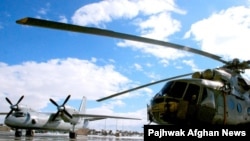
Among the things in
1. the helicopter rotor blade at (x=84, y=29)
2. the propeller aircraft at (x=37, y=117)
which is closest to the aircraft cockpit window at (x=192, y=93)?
the helicopter rotor blade at (x=84, y=29)

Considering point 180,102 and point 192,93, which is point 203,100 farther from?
point 180,102

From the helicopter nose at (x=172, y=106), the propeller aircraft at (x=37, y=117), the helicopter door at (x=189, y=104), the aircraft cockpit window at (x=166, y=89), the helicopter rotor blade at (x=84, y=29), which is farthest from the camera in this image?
the propeller aircraft at (x=37, y=117)

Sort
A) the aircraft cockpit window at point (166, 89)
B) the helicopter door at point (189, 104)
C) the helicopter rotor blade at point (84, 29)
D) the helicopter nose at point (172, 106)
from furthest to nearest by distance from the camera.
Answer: the aircraft cockpit window at point (166, 89)
the helicopter door at point (189, 104)
the helicopter nose at point (172, 106)
the helicopter rotor blade at point (84, 29)

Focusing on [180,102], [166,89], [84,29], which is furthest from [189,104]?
[84,29]

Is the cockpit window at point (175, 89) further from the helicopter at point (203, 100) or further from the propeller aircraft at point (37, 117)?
the propeller aircraft at point (37, 117)

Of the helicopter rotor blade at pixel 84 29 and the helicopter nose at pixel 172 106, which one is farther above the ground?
the helicopter rotor blade at pixel 84 29

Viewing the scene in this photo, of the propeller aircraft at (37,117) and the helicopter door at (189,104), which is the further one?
the propeller aircraft at (37,117)

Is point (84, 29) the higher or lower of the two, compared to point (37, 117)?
higher

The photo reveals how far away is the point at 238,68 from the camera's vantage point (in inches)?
484

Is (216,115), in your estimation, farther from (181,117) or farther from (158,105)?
(158,105)

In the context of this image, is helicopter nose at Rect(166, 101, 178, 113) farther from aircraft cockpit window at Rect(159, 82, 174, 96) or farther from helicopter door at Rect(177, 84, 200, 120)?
aircraft cockpit window at Rect(159, 82, 174, 96)

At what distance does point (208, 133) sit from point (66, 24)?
414 cm

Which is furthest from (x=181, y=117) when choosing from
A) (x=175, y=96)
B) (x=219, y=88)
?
(x=219, y=88)

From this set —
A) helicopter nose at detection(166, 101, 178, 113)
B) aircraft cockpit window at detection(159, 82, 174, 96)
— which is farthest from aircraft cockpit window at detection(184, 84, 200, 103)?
aircraft cockpit window at detection(159, 82, 174, 96)
